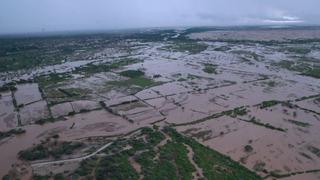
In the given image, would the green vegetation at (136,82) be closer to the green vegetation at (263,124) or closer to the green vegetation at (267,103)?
the green vegetation at (267,103)

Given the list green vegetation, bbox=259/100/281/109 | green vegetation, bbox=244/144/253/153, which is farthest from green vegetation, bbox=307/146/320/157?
green vegetation, bbox=259/100/281/109

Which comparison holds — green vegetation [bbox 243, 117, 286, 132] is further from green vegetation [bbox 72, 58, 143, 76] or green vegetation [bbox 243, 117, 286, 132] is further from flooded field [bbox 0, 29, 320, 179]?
green vegetation [bbox 72, 58, 143, 76]

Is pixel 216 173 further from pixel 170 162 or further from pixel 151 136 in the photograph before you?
pixel 151 136

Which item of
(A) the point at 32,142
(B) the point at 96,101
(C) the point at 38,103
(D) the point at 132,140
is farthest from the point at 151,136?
(C) the point at 38,103

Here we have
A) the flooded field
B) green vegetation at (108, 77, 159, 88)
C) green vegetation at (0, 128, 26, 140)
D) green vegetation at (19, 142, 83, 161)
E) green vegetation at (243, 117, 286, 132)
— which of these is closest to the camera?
the flooded field

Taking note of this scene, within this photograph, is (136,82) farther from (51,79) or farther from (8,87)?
(8,87)

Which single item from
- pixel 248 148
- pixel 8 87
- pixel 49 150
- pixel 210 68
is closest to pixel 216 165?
pixel 248 148
